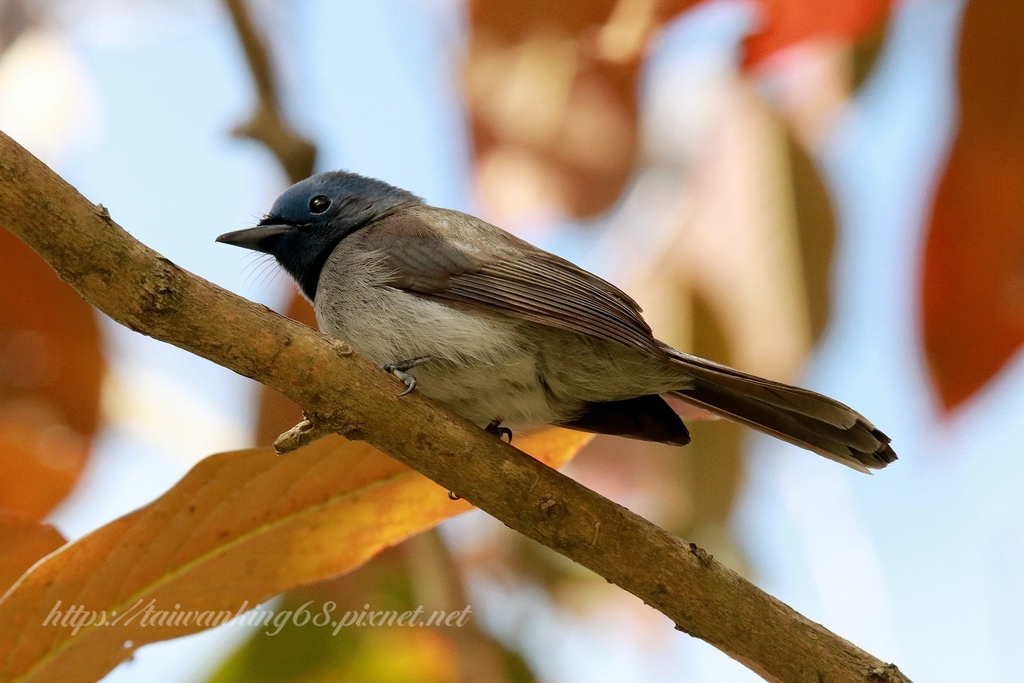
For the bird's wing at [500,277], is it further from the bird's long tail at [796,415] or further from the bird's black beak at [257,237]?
the bird's black beak at [257,237]

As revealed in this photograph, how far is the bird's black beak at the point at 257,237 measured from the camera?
3.76 m

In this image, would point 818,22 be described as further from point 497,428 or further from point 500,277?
point 497,428

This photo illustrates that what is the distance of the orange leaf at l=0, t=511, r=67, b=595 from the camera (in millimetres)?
2461

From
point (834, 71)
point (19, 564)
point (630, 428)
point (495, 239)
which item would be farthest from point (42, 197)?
point (834, 71)

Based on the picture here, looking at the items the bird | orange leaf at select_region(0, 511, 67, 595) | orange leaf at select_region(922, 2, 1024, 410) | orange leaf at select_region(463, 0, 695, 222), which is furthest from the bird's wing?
orange leaf at select_region(0, 511, 67, 595)

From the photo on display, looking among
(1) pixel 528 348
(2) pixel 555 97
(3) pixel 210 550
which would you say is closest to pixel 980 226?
(1) pixel 528 348

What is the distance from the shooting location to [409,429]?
237cm

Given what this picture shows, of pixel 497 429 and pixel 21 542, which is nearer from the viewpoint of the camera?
pixel 21 542

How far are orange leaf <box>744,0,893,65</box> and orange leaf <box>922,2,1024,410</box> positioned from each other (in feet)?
0.86

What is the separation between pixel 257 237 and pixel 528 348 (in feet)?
4.01

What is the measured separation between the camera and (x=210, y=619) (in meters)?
2.51

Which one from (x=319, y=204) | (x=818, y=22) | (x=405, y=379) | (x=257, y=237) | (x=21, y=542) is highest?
(x=818, y=22)

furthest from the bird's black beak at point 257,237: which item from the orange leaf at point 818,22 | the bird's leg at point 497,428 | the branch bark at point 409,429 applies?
the orange leaf at point 818,22

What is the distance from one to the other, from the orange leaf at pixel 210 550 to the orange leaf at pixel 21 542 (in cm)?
22
